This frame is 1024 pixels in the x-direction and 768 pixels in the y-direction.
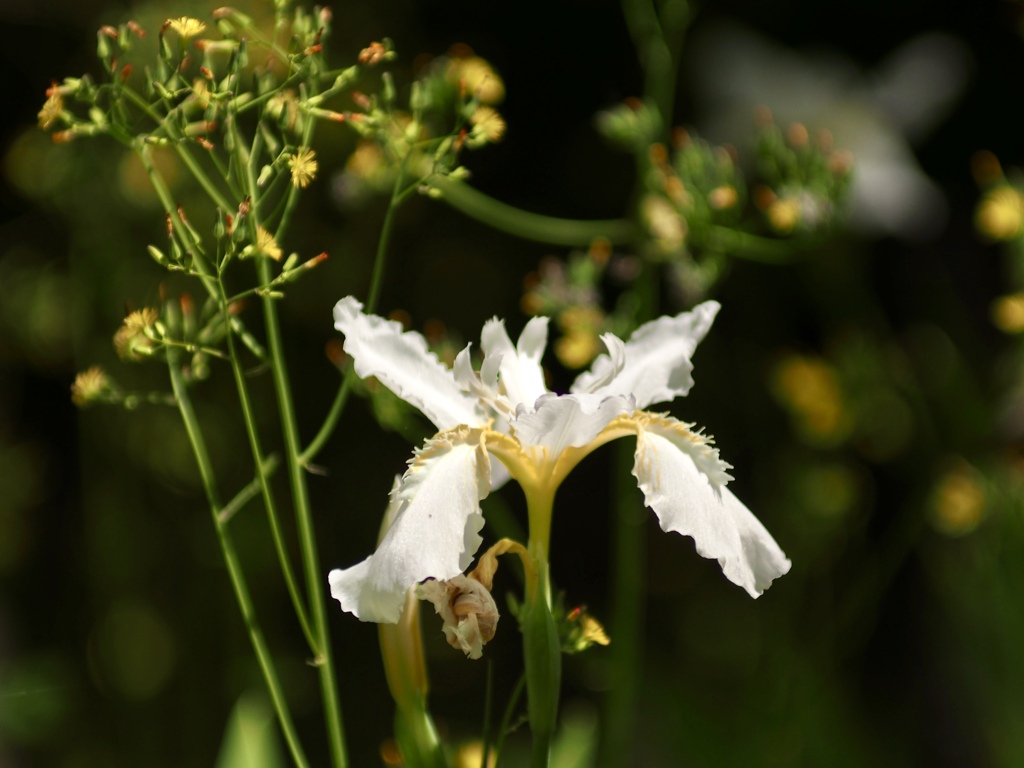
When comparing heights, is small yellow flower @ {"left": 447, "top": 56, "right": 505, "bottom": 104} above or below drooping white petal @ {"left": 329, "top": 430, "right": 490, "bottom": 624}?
above

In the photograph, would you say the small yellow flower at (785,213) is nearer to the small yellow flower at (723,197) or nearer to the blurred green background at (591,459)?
the small yellow flower at (723,197)

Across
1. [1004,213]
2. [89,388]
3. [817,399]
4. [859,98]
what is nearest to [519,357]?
[89,388]

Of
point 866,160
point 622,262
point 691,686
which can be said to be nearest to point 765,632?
point 691,686

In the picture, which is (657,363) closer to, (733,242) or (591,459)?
(733,242)

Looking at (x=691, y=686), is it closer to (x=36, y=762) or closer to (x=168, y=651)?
(x=168, y=651)

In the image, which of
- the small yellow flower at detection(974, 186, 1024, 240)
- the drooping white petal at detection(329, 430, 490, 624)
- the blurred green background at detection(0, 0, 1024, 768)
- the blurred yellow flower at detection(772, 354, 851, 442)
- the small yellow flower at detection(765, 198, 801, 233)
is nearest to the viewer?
the drooping white petal at detection(329, 430, 490, 624)

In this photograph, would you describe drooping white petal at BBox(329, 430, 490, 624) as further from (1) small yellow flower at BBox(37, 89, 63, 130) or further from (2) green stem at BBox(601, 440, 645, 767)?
(2) green stem at BBox(601, 440, 645, 767)

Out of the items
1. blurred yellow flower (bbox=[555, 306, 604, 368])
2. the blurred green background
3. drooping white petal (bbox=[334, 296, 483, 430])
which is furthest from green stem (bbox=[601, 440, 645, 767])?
the blurred green background
